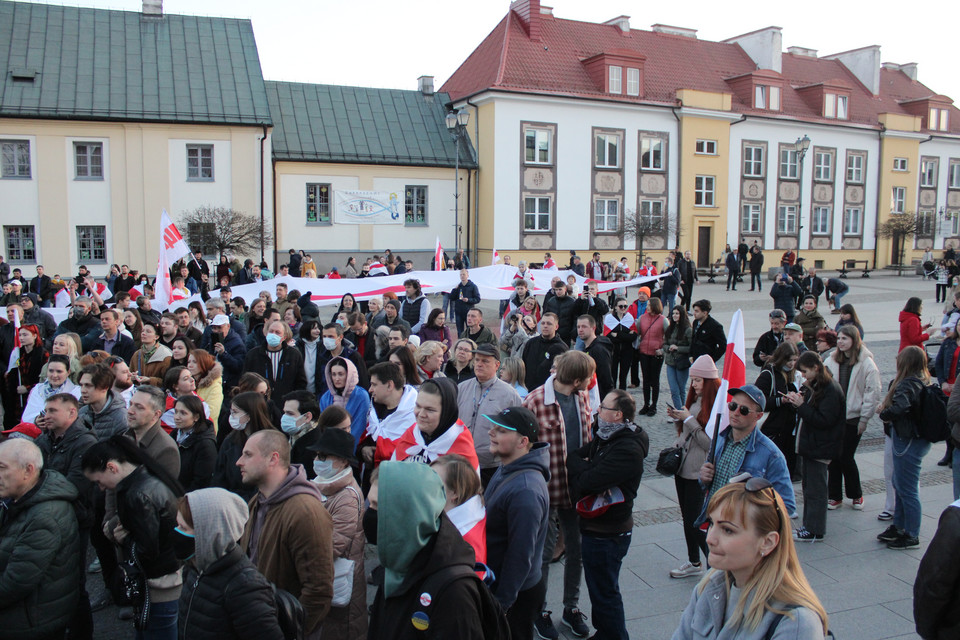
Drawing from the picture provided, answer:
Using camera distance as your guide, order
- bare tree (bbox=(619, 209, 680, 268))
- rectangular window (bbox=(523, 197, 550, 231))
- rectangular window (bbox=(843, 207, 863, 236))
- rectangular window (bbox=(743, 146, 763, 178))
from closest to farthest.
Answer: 1. rectangular window (bbox=(523, 197, 550, 231))
2. bare tree (bbox=(619, 209, 680, 268))
3. rectangular window (bbox=(743, 146, 763, 178))
4. rectangular window (bbox=(843, 207, 863, 236))

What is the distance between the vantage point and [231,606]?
10.0 ft

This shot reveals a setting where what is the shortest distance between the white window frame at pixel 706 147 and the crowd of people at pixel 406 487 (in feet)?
107

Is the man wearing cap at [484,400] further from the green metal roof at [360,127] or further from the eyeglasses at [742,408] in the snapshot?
the green metal roof at [360,127]

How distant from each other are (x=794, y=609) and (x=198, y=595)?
93.9 inches

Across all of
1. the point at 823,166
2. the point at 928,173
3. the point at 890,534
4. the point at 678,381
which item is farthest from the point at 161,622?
the point at 928,173

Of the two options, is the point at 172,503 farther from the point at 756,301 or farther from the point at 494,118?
the point at 494,118

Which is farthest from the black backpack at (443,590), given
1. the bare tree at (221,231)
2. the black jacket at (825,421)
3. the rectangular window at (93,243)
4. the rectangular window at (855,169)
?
the rectangular window at (855,169)

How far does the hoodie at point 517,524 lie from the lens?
376cm

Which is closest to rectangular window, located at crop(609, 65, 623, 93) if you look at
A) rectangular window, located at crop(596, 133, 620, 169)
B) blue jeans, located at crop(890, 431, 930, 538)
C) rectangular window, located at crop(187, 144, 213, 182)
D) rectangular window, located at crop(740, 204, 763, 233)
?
rectangular window, located at crop(596, 133, 620, 169)

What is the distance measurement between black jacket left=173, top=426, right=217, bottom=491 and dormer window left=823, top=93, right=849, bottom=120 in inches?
1810

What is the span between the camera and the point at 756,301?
1046 inches

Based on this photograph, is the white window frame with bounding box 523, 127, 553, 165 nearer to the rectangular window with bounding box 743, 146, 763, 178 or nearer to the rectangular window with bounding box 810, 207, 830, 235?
the rectangular window with bounding box 743, 146, 763, 178

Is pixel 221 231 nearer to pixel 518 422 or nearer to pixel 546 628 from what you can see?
pixel 546 628

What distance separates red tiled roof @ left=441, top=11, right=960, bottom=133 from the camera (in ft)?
117
